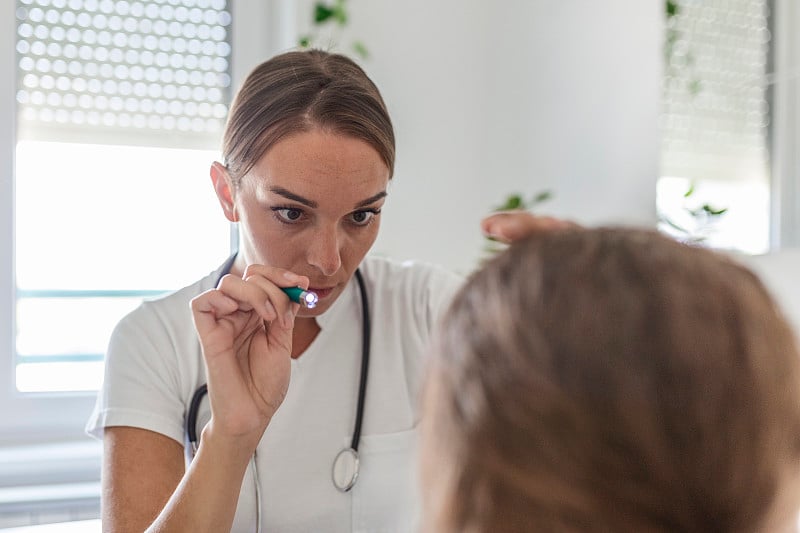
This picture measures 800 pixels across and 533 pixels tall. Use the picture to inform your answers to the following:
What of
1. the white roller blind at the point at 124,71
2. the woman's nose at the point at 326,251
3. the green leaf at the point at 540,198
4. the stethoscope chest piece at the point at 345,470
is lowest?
the stethoscope chest piece at the point at 345,470

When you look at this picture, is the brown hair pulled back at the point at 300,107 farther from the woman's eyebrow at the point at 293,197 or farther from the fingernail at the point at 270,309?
the fingernail at the point at 270,309

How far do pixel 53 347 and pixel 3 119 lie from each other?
0.58 m

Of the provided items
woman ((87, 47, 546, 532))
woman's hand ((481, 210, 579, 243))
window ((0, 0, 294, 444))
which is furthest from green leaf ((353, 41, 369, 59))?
woman's hand ((481, 210, 579, 243))

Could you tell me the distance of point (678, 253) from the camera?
0.51 metres

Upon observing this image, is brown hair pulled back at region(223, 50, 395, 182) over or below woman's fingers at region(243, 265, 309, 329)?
over

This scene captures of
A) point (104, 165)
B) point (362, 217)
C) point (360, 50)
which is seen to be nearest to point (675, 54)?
point (360, 50)

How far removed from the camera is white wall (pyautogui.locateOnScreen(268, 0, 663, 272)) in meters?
2.22

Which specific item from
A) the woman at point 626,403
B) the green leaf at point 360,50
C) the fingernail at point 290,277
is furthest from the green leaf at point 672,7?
the woman at point 626,403

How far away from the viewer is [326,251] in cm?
117

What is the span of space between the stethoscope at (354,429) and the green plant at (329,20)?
86 cm

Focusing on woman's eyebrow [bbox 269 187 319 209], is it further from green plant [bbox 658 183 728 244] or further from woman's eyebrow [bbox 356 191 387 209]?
green plant [bbox 658 183 728 244]

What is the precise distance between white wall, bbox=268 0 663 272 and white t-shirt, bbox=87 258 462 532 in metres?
0.77

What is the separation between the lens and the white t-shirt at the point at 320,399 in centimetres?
125

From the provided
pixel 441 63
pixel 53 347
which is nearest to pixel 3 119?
pixel 53 347
